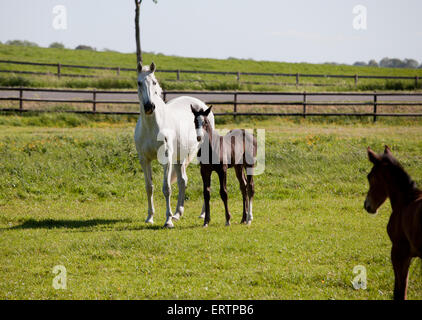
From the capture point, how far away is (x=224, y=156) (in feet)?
34.8

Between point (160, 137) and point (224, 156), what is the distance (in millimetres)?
1401

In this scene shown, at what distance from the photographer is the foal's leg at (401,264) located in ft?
18.0

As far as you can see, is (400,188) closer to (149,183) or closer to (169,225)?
(169,225)

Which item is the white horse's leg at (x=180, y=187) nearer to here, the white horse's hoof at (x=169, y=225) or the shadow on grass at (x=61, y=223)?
the white horse's hoof at (x=169, y=225)

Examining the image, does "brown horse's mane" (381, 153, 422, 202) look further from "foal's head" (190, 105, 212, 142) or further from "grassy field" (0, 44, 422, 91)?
"grassy field" (0, 44, 422, 91)

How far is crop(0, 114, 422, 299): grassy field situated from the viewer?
7.17m

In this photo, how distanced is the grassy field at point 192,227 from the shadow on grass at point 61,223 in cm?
3

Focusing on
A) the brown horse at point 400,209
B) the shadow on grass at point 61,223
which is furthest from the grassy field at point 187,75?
the brown horse at point 400,209

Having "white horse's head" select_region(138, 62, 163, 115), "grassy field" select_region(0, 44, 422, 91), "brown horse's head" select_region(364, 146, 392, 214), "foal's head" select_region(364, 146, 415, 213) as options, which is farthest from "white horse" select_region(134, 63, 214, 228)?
"grassy field" select_region(0, 44, 422, 91)

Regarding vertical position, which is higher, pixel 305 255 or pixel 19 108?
pixel 19 108
